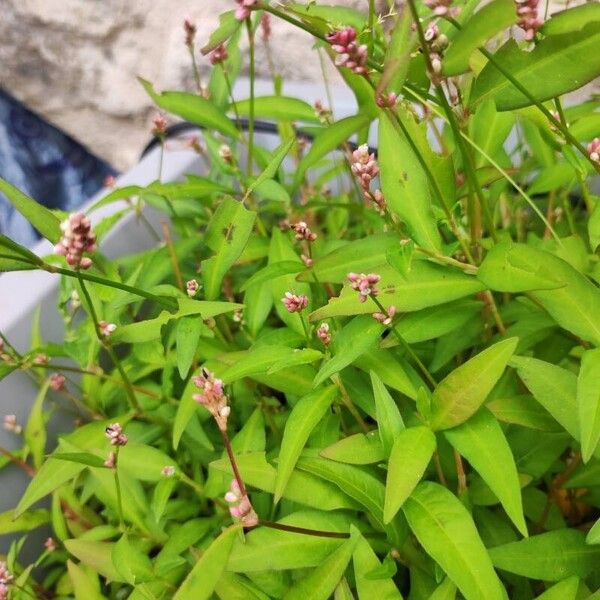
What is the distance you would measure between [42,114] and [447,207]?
1274 mm

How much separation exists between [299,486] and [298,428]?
0.05m

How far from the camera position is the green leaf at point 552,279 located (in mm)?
403

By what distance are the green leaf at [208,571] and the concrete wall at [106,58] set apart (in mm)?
876

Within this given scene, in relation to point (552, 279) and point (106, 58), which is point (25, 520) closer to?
point (552, 279)

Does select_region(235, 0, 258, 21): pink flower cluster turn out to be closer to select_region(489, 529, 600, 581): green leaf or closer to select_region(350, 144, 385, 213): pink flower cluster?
select_region(350, 144, 385, 213): pink flower cluster

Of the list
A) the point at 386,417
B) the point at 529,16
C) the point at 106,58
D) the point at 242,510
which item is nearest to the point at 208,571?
the point at 242,510

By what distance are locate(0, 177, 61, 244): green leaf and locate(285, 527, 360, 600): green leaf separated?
279 mm

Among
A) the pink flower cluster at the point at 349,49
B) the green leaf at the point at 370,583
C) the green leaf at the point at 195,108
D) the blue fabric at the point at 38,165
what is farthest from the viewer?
the blue fabric at the point at 38,165

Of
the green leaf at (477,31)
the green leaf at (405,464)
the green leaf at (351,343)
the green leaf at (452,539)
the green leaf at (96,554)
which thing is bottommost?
the green leaf at (96,554)

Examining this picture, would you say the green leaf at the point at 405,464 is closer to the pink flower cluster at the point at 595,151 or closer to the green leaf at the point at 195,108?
the pink flower cluster at the point at 595,151

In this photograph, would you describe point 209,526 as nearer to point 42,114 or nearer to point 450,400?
point 450,400

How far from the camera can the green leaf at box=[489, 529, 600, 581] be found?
421mm

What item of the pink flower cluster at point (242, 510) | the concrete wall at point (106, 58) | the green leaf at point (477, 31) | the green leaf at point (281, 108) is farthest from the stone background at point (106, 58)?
the pink flower cluster at point (242, 510)

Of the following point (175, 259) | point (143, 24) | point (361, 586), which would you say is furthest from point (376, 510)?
point (143, 24)
